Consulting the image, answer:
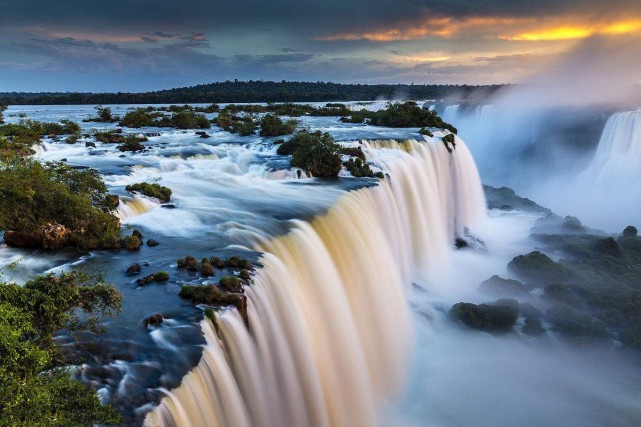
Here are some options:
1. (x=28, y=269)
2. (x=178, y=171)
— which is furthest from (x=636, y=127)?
(x=28, y=269)

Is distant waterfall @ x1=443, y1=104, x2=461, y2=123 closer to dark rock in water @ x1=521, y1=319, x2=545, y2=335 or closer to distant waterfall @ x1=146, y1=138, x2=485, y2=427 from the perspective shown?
distant waterfall @ x1=146, y1=138, x2=485, y2=427

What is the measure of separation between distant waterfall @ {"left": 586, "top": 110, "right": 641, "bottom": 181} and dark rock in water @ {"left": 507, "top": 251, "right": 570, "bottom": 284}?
2770cm

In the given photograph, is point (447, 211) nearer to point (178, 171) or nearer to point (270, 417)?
point (178, 171)

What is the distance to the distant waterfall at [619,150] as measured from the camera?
44656mm

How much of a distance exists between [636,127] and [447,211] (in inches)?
1210

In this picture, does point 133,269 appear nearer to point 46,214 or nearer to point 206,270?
point 206,270

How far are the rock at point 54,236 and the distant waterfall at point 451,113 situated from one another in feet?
220

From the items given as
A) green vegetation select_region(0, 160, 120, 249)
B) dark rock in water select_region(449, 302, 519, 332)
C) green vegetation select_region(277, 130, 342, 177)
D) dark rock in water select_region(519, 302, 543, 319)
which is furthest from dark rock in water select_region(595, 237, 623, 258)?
green vegetation select_region(0, 160, 120, 249)

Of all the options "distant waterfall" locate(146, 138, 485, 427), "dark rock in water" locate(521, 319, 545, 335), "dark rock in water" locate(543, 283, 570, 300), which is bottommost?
"dark rock in water" locate(521, 319, 545, 335)

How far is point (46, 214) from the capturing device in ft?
40.8

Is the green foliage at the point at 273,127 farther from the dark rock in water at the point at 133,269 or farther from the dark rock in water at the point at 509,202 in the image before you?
the dark rock in water at the point at 133,269

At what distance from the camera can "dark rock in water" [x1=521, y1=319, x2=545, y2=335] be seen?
17719 mm

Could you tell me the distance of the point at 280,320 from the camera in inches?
398

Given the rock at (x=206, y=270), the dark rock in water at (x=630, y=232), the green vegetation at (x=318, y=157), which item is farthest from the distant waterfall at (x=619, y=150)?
the rock at (x=206, y=270)
